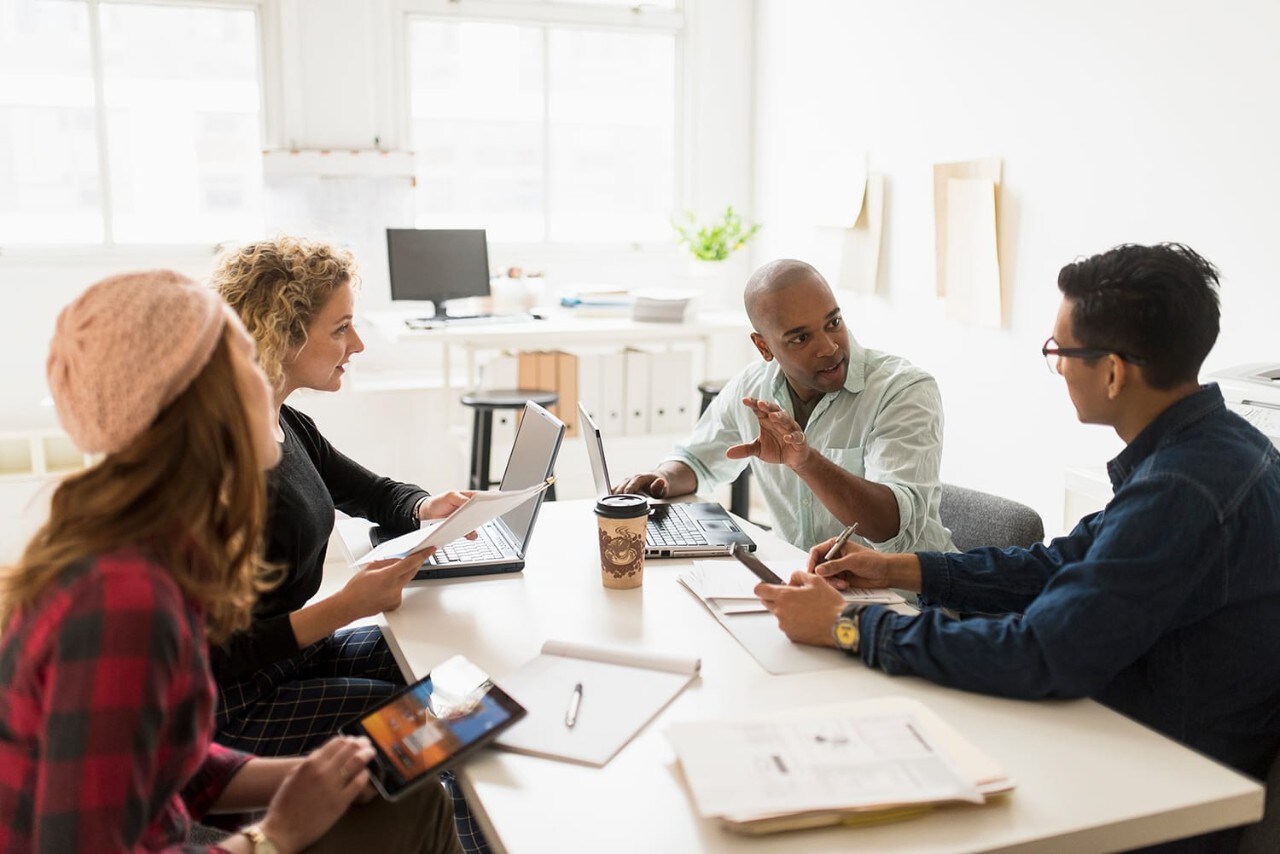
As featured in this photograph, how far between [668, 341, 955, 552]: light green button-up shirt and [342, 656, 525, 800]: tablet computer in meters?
0.98

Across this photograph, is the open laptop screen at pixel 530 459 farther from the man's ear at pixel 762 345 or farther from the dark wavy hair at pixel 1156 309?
the dark wavy hair at pixel 1156 309

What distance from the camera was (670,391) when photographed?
4.59m

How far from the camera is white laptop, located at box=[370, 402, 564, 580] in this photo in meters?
1.84

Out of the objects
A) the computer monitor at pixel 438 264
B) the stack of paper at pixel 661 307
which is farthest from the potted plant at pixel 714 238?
the computer monitor at pixel 438 264

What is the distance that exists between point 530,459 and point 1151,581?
1.10 metres

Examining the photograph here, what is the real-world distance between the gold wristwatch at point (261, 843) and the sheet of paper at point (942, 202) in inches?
122

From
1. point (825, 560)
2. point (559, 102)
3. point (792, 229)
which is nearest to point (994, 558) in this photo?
point (825, 560)

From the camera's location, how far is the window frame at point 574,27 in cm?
476

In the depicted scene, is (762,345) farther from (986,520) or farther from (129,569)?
(129,569)

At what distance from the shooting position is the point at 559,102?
506 centimetres

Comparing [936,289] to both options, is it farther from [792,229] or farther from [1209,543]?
[1209,543]

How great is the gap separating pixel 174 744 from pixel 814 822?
60 centimetres

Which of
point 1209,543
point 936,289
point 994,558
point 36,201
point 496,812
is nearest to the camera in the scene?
point 496,812

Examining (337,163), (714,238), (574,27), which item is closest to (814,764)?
(714,238)
